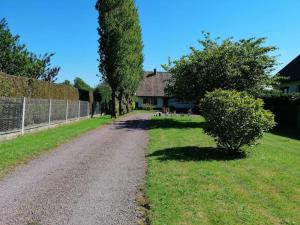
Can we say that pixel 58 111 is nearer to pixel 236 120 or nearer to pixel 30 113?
pixel 30 113

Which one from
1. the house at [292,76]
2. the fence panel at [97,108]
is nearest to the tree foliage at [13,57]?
the fence panel at [97,108]

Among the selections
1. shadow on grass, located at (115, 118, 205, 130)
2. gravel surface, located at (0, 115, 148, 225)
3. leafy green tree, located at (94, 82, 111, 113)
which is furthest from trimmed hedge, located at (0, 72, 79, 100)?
leafy green tree, located at (94, 82, 111, 113)

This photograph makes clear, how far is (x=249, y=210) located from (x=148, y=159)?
569 centimetres

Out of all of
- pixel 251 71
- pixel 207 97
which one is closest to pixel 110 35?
pixel 251 71

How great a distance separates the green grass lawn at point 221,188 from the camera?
6647mm

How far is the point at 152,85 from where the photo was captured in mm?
78688

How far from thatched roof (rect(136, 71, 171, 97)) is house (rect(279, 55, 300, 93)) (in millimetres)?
35139

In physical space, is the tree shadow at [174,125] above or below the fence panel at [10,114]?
below

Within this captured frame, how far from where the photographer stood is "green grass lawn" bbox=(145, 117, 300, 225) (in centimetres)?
665

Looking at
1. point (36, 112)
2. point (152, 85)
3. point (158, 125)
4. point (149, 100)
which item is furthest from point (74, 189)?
point (152, 85)

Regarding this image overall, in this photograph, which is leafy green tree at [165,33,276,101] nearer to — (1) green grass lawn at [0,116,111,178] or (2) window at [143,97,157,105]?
(1) green grass lawn at [0,116,111,178]

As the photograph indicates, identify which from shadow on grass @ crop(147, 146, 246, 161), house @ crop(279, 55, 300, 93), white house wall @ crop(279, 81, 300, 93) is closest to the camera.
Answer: shadow on grass @ crop(147, 146, 246, 161)

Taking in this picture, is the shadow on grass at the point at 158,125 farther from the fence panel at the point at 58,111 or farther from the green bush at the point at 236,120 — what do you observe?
the green bush at the point at 236,120

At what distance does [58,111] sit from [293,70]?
81.0 ft
